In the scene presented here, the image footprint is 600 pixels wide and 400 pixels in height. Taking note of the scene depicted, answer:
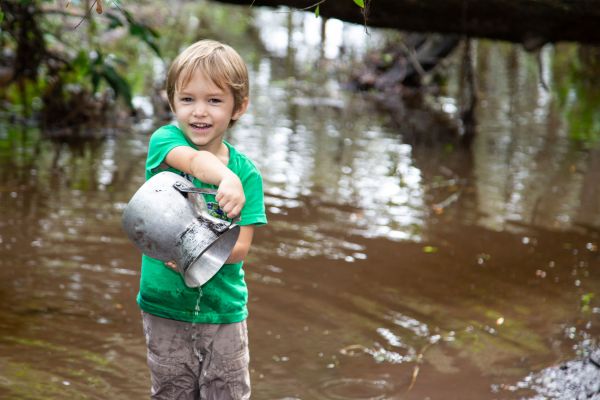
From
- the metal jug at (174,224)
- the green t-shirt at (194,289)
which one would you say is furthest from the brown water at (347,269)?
the metal jug at (174,224)

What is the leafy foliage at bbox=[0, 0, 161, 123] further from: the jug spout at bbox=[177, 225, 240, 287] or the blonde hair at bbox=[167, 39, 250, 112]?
the jug spout at bbox=[177, 225, 240, 287]

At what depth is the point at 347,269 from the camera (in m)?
4.82

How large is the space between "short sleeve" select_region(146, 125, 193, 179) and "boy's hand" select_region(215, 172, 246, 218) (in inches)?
8.3

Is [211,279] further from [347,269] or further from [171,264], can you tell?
[347,269]

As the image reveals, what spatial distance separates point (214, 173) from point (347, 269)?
253cm

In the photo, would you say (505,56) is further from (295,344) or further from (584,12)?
(295,344)

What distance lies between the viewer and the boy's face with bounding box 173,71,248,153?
2.45m

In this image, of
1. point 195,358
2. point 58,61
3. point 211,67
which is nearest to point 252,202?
point 211,67

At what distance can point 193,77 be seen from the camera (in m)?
2.44

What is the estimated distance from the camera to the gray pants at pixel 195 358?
2.57 meters

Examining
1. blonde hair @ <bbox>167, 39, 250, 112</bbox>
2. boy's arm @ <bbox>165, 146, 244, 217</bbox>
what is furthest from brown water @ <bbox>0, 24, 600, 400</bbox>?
blonde hair @ <bbox>167, 39, 250, 112</bbox>

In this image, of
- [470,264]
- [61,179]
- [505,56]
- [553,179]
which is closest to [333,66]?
[505,56]

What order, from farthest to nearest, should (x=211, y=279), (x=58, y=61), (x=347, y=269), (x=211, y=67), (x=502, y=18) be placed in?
(x=58, y=61), (x=502, y=18), (x=347, y=269), (x=211, y=279), (x=211, y=67)

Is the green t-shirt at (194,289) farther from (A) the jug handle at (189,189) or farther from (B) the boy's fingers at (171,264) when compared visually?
(A) the jug handle at (189,189)
